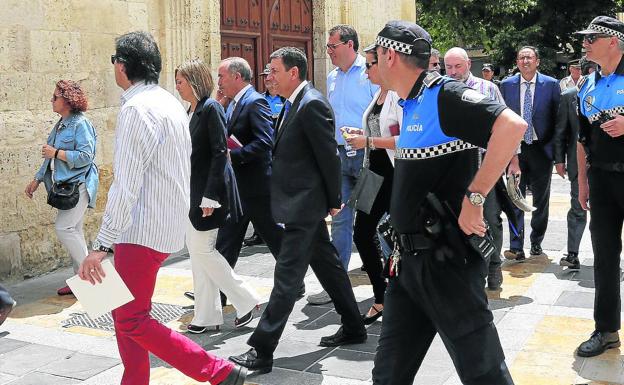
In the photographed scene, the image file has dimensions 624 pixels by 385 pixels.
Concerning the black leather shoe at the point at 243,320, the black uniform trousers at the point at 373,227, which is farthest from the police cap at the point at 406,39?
the black leather shoe at the point at 243,320

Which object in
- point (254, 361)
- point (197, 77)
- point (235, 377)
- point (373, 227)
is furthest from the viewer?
point (373, 227)

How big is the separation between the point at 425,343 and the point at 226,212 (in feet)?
8.12

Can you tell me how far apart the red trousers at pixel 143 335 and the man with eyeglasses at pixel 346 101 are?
230 cm

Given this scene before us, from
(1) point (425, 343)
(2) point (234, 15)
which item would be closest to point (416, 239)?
(1) point (425, 343)

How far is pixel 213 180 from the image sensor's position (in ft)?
16.8

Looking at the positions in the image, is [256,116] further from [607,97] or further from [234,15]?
[234,15]

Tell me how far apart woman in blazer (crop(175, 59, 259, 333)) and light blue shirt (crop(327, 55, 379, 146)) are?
160 cm

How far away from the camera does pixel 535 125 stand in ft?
24.6

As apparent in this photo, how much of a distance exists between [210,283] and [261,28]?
5.98 metres

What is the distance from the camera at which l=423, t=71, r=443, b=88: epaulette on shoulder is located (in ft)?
9.51

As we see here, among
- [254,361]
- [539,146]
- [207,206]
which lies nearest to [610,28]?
[207,206]

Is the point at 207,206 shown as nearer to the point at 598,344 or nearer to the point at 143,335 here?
the point at 143,335

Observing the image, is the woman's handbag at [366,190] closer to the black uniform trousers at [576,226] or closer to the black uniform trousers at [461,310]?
the black uniform trousers at [461,310]

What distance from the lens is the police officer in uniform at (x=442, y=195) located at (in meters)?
2.72
